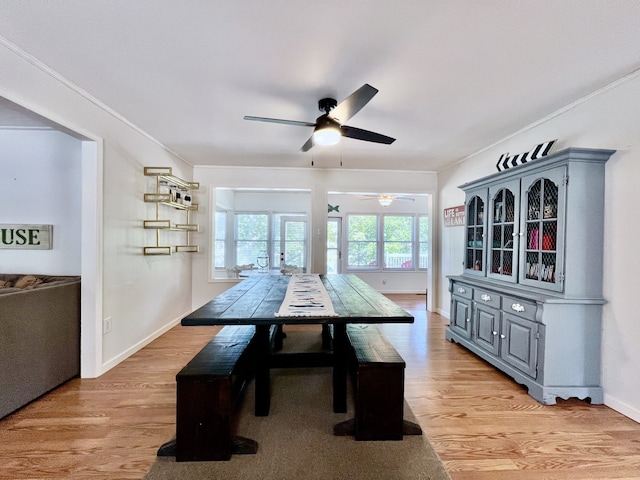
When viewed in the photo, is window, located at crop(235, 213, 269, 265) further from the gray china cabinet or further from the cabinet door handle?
the cabinet door handle

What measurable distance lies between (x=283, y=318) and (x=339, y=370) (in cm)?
70

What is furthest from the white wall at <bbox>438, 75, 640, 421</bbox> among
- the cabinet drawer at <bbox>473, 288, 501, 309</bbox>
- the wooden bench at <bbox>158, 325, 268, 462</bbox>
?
the wooden bench at <bbox>158, 325, 268, 462</bbox>

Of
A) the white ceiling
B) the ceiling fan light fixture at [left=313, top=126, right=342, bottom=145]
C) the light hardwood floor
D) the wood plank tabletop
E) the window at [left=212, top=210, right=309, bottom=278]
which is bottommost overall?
the light hardwood floor

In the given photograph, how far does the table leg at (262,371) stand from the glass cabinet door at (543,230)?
2.22 m

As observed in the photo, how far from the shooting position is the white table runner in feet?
5.42

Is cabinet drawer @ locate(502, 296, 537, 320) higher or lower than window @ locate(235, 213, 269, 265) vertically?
lower

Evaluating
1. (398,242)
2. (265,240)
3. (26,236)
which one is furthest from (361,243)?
(26,236)

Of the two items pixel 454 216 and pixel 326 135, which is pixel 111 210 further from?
pixel 454 216

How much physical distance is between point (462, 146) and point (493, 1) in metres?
2.34

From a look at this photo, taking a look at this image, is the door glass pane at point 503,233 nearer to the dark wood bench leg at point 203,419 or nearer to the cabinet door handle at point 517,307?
the cabinet door handle at point 517,307

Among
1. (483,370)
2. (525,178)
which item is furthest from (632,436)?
(525,178)

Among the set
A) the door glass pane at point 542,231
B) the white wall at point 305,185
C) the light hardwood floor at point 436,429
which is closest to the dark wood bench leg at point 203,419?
the light hardwood floor at point 436,429

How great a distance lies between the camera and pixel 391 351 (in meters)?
1.89

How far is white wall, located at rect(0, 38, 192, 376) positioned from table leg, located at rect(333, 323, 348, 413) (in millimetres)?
2089
